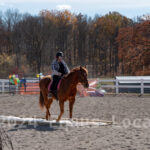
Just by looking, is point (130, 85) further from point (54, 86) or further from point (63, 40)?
point (63, 40)

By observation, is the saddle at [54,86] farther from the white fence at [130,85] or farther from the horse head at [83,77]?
the white fence at [130,85]

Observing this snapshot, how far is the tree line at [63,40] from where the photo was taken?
160 ft

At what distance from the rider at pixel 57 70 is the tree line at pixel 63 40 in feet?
121

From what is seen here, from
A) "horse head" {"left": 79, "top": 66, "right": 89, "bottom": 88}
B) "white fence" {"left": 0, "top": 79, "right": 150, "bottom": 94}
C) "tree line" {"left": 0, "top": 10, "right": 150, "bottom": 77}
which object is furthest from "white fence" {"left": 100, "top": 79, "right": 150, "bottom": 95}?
"tree line" {"left": 0, "top": 10, "right": 150, "bottom": 77}

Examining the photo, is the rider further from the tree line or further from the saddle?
the tree line

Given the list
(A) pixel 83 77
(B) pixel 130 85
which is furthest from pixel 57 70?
(B) pixel 130 85

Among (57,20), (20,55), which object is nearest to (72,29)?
(57,20)

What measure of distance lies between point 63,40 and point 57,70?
1663 inches

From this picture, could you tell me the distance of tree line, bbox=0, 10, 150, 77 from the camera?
48.8 m

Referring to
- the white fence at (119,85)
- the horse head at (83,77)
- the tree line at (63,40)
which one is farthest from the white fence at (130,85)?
the tree line at (63,40)

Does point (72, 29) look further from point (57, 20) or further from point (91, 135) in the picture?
point (91, 135)

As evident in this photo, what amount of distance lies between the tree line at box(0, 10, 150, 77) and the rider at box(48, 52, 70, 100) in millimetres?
37027

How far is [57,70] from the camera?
948 cm

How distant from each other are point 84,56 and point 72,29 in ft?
17.5
